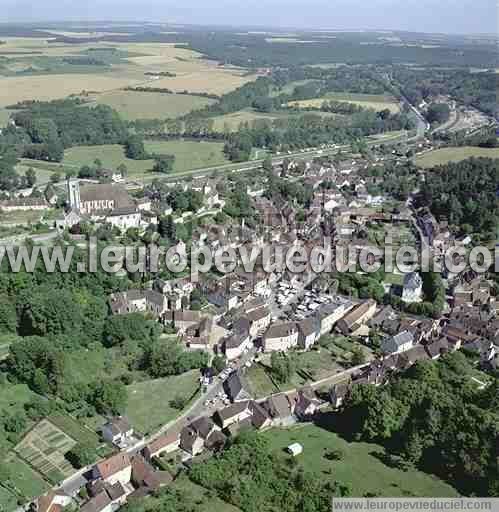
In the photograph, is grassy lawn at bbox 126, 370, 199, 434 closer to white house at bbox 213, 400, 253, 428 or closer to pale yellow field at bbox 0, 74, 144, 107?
white house at bbox 213, 400, 253, 428

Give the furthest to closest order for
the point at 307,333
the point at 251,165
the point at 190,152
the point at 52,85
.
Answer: the point at 52,85 → the point at 190,152 → the point at 251,165 → the point at 307,333

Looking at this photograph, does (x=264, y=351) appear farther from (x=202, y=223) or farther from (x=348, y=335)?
(x=202, y=223)

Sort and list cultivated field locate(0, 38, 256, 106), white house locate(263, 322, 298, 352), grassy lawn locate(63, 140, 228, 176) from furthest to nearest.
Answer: cultivated field locate(0, 38, 256, 106) < grassy lawn locate(63, 140, 228, 176) < white house locate(263, 322, 298, 352)

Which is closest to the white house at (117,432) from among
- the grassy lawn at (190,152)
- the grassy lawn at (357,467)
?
the grassy lawn at (357,467)

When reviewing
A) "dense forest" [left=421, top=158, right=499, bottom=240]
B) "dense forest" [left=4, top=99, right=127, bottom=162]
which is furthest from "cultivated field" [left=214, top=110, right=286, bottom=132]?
"dense forest" [left=421, top=158, right=499, bottom=240]

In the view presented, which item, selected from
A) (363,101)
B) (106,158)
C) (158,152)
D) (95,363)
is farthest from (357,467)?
(363,101)

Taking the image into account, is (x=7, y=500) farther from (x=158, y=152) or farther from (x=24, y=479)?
(x=158, y=152)

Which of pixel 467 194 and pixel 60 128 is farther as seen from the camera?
pixel 60 128
